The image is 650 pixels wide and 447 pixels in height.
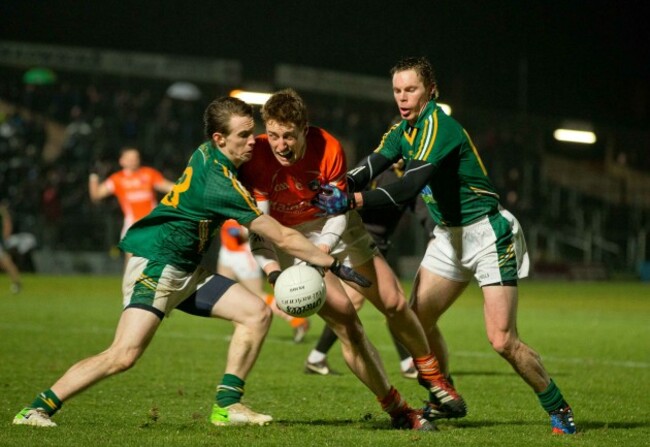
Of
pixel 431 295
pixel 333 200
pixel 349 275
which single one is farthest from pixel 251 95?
pixel 349 275

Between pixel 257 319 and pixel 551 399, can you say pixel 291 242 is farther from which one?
pixel 551 399

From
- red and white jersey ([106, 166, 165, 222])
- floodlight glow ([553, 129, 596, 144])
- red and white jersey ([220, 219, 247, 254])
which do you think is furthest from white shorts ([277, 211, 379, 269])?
floodlight glow ([553, 129, 596, 144])

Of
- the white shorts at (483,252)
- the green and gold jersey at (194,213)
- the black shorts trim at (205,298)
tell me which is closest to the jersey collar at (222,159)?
the green and gold jersey at (194,213)

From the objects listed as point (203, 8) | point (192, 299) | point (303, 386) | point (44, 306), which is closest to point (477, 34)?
point (203, 8)

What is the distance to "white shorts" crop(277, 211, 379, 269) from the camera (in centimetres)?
765

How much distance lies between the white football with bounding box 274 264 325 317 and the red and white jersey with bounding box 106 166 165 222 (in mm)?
10827

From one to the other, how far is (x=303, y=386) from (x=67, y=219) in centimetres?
2075

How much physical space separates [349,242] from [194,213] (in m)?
1.19

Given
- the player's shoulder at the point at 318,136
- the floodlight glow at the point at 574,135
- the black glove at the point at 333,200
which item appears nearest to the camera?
the black glove at the point at 333,200

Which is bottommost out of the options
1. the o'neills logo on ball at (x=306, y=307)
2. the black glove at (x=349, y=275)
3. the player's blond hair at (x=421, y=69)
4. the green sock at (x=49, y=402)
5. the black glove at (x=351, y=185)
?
the green sock at (x=49, y=402)

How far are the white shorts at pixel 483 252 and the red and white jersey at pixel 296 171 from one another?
86 centimetres

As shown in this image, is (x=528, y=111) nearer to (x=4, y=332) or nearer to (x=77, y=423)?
(x=4, y=332)

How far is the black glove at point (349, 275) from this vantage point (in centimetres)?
662

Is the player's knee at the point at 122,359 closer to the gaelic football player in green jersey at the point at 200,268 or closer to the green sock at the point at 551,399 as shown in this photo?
the gaelic football player in green jersey at the point at 200,268
